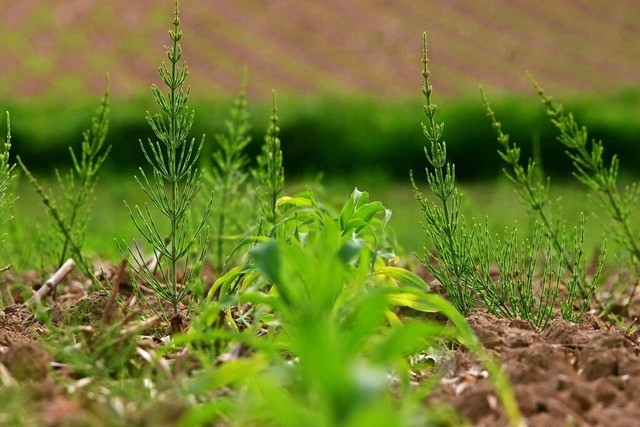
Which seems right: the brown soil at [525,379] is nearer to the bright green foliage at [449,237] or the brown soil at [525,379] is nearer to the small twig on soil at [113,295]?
the small twig on soil at [113,295]

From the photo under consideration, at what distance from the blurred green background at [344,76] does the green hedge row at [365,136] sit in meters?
0.01

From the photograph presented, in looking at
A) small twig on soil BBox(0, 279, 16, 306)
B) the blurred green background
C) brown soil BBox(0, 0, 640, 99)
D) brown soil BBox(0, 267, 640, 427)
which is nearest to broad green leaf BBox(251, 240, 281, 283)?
brown soil BBox(0, 267, 640, 427)

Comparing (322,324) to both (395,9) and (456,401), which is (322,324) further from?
(395,9)

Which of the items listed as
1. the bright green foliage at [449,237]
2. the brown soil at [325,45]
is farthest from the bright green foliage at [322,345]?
the brown soil at [325,45]

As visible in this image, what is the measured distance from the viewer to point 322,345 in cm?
109

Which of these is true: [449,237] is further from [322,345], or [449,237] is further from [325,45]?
[325,45]

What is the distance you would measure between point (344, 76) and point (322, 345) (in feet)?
35.3

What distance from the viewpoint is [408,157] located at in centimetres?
819

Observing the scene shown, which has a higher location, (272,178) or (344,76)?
(272,178)

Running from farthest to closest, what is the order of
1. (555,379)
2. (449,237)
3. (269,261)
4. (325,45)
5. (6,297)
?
(325,45), (6,297), (449,237), (555,379), (269,261)

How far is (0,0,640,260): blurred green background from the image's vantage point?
818 centimetres

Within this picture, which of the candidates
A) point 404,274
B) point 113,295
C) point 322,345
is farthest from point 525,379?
point 113,295

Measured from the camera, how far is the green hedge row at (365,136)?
8.14 metres

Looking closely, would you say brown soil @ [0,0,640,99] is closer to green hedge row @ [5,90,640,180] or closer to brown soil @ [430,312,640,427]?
green hedge row @ [5,90,640,180]
